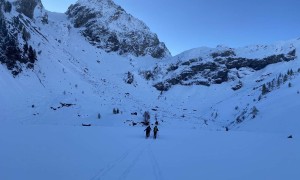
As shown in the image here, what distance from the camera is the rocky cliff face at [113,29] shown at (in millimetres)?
108019

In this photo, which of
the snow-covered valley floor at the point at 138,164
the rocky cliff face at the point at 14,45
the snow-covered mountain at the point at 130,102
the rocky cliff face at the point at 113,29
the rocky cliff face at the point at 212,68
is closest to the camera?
the snow-covered valley floor at the point at 138,164

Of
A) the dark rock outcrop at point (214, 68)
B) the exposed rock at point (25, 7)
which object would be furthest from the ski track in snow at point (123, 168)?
the exposed rock at point (25, 7)

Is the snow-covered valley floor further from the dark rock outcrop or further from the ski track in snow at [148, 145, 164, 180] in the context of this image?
the dark rock outcrop

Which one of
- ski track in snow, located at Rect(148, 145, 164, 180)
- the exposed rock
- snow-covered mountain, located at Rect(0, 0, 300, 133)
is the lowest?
ski track in snow, located at Rect(148, 145, 164, 180)

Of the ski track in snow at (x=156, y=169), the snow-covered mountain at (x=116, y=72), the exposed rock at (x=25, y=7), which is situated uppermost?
the exposed rock at (x=25, y=7)

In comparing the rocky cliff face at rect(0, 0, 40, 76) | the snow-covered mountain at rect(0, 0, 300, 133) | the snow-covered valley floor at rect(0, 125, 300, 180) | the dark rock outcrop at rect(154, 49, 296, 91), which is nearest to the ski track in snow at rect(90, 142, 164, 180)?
the snow-covered valley floor at rect(0, 125, 300, 180)

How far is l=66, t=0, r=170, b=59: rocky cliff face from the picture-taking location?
108 meters

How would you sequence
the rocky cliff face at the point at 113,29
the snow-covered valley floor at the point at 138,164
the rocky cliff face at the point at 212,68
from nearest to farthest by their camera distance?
the snow-covered valley floor at the point at 138,164
the rocky cliff face at the point at 212,68
the rocky cliff face at the point at 113,29

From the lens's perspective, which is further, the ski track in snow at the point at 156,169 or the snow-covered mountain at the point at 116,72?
the snow-covered mountain at the point at 116,72

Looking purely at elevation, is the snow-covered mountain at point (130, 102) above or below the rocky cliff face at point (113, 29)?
below

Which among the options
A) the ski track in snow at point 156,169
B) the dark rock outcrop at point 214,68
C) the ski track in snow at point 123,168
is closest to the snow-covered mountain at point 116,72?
the dark rock outcrop at point 214,68

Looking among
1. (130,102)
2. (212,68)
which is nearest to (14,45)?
(130,102)

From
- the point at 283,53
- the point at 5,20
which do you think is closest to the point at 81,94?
the point at 5,20

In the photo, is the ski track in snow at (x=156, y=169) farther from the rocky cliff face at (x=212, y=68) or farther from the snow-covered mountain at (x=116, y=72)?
the rocky cliff face at (x=212, y=68)
